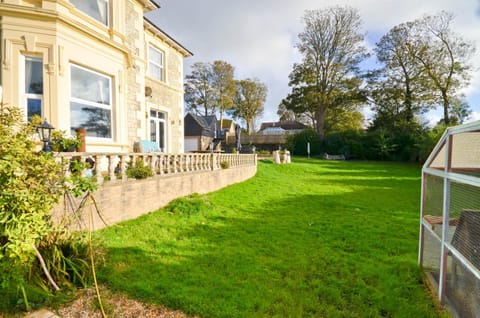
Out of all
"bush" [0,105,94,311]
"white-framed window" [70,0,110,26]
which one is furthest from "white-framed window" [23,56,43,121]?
"bush" [0,105,94,311]

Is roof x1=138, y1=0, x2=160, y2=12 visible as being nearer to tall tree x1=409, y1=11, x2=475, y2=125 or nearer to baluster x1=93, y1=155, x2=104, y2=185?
baluster x1=93, y1=155, x2=104, y2=185

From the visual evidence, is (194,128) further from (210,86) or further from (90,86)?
(90,86)

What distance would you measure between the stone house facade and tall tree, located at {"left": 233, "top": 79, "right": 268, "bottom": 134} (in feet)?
108

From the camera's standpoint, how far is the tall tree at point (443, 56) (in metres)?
23.8

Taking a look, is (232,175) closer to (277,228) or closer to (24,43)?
(277,228)

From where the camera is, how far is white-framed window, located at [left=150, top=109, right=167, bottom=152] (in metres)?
11.4

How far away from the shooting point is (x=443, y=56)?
24.1 m

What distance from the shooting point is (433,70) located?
959 inches

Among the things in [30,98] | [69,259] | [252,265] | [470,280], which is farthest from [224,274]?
[30,98]

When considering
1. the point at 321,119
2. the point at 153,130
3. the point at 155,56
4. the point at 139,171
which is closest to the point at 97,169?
the point at 139,171

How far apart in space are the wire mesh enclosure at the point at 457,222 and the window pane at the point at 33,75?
26.2 ft

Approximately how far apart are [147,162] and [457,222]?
18.4ft

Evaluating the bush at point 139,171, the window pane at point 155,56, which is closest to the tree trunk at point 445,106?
the window pane at point 155,56

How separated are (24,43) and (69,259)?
559 centimetres
